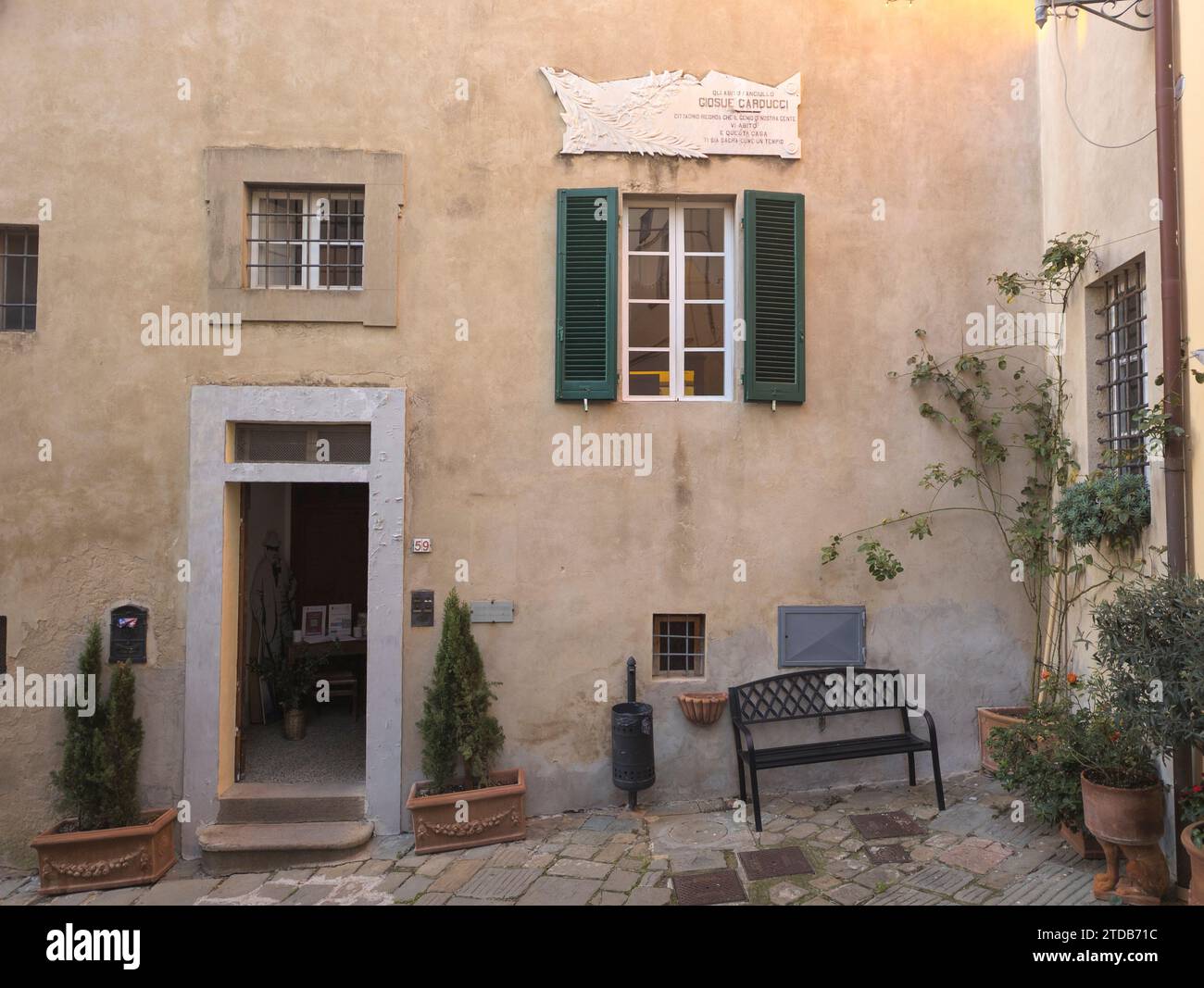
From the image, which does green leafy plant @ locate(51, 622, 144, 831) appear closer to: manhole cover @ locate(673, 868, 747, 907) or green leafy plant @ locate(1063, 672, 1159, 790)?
manhole cover @ locate(673, 868, 747, 907)

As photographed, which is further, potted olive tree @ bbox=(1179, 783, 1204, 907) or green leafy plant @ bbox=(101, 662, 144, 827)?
green leafy plant @ bbox=(101, 662, 144, 827)

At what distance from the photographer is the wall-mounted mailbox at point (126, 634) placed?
18.9 ft

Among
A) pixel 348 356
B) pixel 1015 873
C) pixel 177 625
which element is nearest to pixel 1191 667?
pixel 1015 873

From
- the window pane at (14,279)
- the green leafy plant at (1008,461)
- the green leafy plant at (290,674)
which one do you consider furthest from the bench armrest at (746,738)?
the window pane at (14,279)

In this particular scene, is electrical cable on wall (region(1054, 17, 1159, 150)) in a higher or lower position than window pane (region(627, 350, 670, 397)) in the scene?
higher

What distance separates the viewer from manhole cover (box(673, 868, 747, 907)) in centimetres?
448

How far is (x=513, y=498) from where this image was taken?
5.93 metres

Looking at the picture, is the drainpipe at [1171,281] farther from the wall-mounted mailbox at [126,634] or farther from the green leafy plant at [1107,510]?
the wall-mounted mailbox at [126,634]

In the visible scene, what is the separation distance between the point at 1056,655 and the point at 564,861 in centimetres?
397

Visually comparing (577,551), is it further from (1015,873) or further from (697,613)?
(1015,873)

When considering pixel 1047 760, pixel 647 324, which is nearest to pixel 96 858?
pixel 647 324

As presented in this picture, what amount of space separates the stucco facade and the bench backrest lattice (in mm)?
147

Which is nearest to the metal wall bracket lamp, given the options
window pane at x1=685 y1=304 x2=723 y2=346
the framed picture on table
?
window pane at x1=685 y1=304 x2=723 y2=346

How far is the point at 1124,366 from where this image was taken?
17.4 ft
